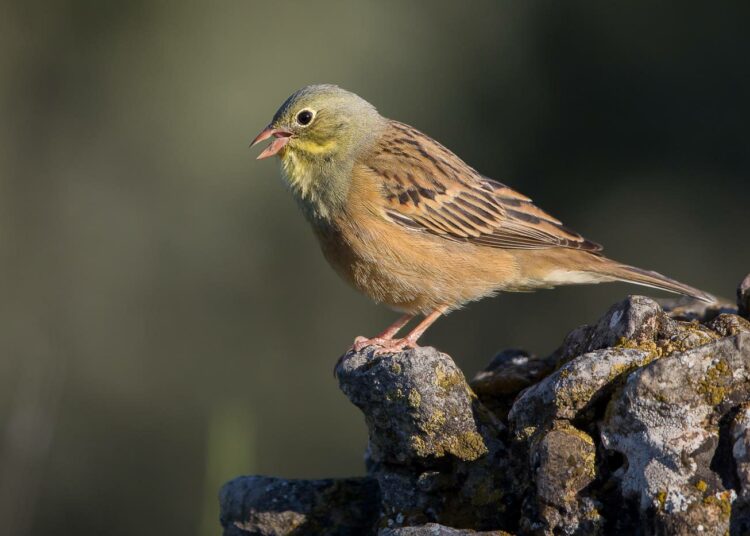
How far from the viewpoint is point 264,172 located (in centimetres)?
1389

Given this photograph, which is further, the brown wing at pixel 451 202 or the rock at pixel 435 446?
the brown wing at pixel 451 202

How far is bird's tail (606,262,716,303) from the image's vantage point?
243 inches

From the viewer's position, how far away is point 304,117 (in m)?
6.82

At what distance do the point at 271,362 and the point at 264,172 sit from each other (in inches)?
84.2

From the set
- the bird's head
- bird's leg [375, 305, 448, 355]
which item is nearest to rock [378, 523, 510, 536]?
bird's leg [375, 305, 448, 355]

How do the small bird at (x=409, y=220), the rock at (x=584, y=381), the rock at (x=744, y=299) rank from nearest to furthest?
the rock at (x=584, y=381) < the rock at (x=744, y=299) < the small bird at (x=409, y=220)

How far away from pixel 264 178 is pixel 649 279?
786 cm

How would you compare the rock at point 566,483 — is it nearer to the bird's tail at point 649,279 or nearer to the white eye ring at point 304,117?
the bird's tail at point 649,279

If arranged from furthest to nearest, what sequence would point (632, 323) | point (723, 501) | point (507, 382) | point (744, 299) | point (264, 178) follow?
1. point (264, 178)
2. point (507, 382)
3. point (744, 299)
4. point (632, 323)
5. point (723, 501)

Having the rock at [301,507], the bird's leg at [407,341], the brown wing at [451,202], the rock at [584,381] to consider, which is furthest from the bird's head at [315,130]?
the rock at [584,381]

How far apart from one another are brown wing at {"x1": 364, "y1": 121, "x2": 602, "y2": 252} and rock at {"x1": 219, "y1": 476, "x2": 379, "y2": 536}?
1.99 m

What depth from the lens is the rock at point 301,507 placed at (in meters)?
4.82

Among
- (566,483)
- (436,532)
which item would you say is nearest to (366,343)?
(436,532)

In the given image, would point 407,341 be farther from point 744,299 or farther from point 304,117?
point 744,299
